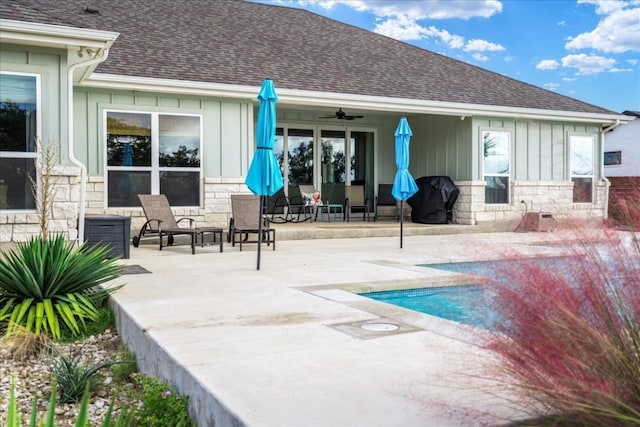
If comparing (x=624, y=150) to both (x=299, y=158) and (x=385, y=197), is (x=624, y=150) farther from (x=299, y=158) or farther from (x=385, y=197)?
(x=299, y=158)

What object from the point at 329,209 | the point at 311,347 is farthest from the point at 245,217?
the point at 311,347

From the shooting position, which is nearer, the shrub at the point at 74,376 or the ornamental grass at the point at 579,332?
the ornamental grass at the point at 579,332

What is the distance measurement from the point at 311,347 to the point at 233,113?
797 cm

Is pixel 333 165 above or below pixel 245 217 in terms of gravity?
above

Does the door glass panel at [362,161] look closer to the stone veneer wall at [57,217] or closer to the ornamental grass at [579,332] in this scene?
the stone veneer wall at [57,217]

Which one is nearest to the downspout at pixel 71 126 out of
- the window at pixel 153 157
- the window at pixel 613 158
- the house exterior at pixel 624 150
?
the window at pixel 153 157

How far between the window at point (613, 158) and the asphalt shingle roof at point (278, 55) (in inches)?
329

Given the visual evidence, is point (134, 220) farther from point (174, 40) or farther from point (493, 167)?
point (493, 167)

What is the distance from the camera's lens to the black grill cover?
42.8 ft

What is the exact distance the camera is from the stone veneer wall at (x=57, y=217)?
7.07m

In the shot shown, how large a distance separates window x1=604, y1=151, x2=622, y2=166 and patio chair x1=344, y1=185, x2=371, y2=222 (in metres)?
13.1

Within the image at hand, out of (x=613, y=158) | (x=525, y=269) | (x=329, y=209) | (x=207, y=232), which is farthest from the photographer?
(x=613, y=158)

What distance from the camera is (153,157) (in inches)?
400

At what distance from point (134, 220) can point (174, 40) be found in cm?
427
